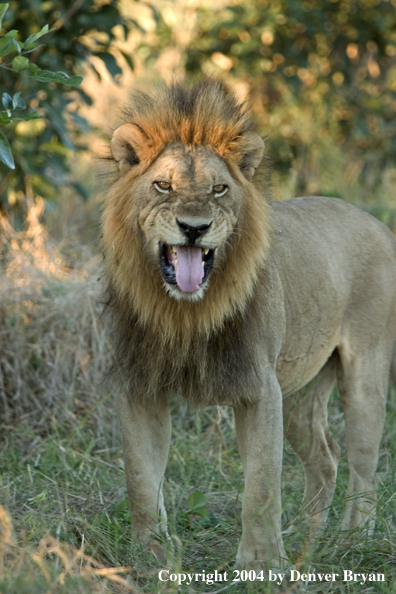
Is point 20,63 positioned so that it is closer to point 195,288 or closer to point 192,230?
point 192,230

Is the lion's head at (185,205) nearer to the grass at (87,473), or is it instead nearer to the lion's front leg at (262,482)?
the lion's front leg at (262,482)

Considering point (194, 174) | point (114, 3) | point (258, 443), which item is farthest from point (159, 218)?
point (114, 3)

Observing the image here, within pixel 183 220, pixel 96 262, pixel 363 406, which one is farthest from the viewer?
pixel 96 262

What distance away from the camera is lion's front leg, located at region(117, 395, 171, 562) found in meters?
3.28

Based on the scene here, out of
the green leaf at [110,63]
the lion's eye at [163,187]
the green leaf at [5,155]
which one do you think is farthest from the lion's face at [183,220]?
the green leaf at [110,63]

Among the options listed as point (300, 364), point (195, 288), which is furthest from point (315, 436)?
point (195, 288)

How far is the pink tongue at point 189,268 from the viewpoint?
2.97m

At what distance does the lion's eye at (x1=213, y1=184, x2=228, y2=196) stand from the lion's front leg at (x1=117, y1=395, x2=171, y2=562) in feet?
2.90

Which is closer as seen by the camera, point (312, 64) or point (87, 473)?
point (87, 473)

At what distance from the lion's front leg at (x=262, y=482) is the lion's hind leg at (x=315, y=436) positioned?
77cm

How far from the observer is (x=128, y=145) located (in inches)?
127

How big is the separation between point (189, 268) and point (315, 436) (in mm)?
1627

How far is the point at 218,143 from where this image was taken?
3.16 metres

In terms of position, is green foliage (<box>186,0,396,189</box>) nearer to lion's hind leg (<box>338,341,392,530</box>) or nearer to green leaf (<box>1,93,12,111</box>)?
lion's hind leg (<box>338,341,392,530</box>)
